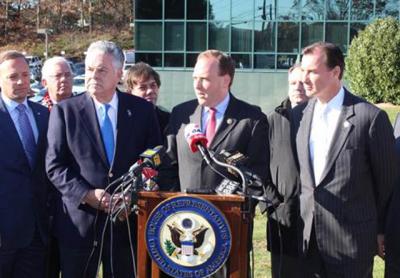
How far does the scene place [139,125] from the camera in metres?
4.61

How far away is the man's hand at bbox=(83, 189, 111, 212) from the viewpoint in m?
4.18

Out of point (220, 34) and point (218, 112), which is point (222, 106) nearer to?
point (218, 112)

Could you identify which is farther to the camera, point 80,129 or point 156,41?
point 156,41

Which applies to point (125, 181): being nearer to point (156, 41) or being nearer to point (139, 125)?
point (139, 125)

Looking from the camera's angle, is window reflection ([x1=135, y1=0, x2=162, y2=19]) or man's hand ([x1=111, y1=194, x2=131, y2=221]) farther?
window reflection ([x1=135, y1=0, x2=162, y2=19])

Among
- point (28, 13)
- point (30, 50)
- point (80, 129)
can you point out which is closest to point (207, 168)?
point (80, 129)

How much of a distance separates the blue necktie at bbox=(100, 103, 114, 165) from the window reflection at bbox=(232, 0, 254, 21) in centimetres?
2292

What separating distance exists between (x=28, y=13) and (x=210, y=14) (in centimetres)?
4550

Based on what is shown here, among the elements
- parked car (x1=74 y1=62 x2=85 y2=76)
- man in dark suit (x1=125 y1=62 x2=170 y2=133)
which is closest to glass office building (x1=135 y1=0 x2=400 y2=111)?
parked car (x1=74 y1=62 x2=85 y2=76)

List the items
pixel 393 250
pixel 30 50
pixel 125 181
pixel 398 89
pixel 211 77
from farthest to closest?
pixel 30 50 → pixel 398 89 → pixel 393 250 → pixel 211 77 → pixel 125 181

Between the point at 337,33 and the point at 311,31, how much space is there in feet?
3.80

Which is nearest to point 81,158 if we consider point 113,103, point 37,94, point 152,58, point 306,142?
point 113,103

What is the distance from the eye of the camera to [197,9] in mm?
26875

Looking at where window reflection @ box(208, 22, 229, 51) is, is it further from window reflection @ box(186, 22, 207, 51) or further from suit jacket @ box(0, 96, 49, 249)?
suit jacket @ box(0, 96, 49, 249)
